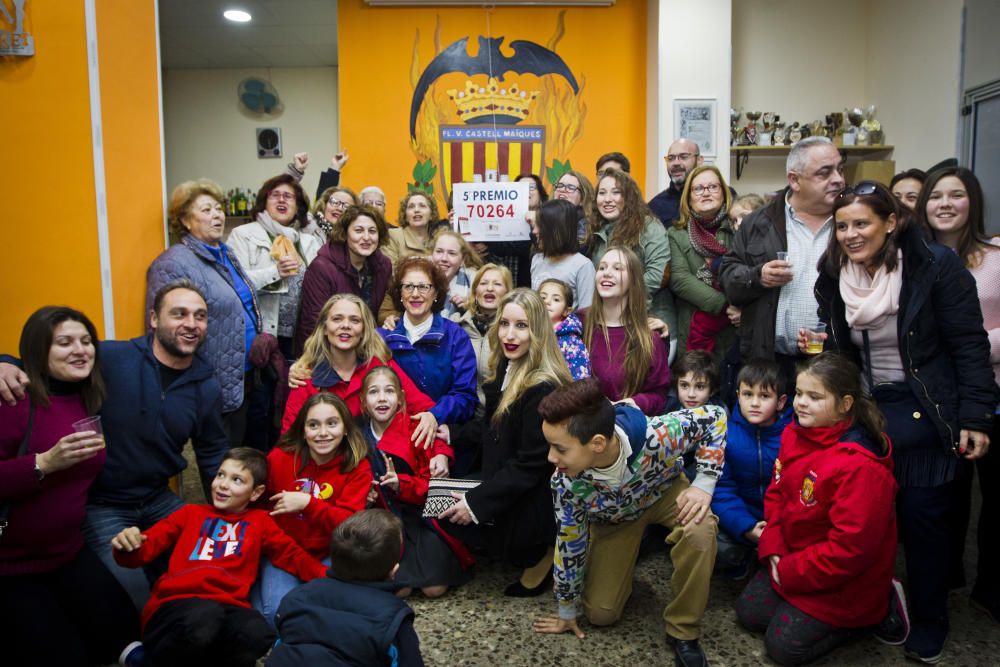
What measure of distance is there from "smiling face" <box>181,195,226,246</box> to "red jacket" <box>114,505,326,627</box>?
4.82 ft

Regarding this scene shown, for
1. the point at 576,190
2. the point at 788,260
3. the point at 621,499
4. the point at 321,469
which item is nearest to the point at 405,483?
the point at 321,469

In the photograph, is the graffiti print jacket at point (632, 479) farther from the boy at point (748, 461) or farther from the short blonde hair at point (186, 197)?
the short blonde hair at point (186, 197)

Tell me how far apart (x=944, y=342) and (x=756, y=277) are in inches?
29.7

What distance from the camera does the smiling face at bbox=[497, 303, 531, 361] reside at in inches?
116

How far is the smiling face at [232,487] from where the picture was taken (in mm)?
2551

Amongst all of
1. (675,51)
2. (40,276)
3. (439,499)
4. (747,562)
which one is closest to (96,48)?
(40,276)

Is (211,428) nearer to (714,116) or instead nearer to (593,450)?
(593,450)

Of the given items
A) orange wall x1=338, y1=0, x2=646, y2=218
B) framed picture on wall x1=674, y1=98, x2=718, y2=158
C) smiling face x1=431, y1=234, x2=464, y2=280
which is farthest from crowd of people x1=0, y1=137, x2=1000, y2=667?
orange wall x1=338, y1=0, x2=646, y2=218

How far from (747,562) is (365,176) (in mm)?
5217

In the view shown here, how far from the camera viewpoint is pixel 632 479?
8.29 ft

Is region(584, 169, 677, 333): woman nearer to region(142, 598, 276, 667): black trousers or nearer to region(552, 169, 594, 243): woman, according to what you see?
region(552, 169, 594, 243): woman

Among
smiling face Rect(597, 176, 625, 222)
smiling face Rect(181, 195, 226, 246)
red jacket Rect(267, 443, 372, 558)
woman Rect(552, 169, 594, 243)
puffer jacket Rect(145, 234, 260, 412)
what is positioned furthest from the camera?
woman Rect(552, 169, 594, 243)

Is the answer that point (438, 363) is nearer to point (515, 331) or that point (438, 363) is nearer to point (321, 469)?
point (515, 331)

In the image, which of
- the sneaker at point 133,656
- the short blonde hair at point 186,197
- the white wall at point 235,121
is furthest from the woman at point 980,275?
the white wall at point 235,121
